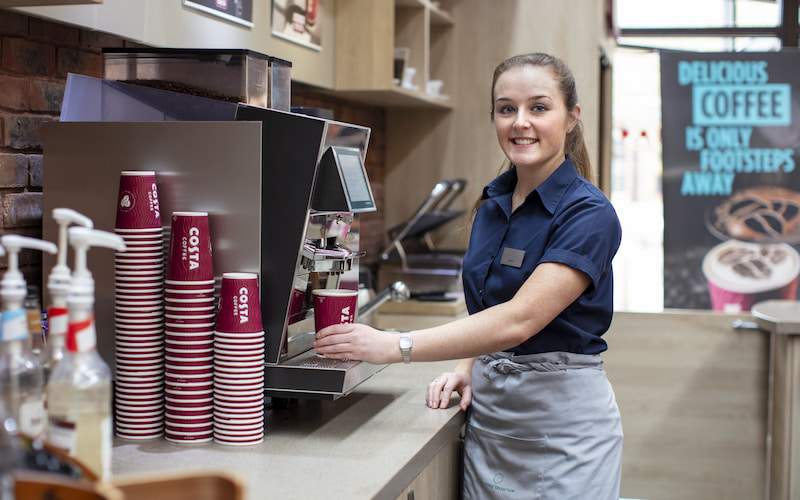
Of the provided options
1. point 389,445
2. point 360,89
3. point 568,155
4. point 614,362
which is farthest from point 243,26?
point 614,362

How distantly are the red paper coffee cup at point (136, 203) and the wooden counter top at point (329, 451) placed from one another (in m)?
0.33

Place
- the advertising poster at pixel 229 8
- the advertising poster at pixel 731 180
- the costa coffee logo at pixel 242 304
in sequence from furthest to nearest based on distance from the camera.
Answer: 1. the advertising poster at pixel 731 180
2. the advertising poster at pixel 229 8
3. the costa coffee logo at pixel 242 304

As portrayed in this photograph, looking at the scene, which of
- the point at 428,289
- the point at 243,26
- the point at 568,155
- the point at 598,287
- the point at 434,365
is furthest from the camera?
the point at 428,289

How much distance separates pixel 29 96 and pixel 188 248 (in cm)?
52

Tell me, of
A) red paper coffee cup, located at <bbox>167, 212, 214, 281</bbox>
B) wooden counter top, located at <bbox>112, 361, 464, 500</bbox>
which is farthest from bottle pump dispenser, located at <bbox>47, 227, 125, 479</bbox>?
red paper coffee cup, located at <bbox>167, 212, 214, 281</bbox>

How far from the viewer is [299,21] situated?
8.10ft

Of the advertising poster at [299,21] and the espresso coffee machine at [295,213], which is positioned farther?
the advertising poster at [299,21]

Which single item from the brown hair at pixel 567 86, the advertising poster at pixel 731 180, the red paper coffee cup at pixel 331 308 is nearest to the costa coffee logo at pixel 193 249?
the red paper coffee cup at pixel 331 308

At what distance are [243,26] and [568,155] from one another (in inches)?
36.8

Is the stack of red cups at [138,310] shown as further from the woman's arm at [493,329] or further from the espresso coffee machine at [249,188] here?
the woman's arm at [493,329]

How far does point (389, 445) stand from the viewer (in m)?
1.31

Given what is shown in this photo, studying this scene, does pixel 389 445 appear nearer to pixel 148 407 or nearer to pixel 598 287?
pixel 148 407

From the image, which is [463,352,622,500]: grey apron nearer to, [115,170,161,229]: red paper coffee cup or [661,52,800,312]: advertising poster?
[115,170,161,229]: red paper coffee cup

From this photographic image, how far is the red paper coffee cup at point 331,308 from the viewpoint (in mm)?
1392
